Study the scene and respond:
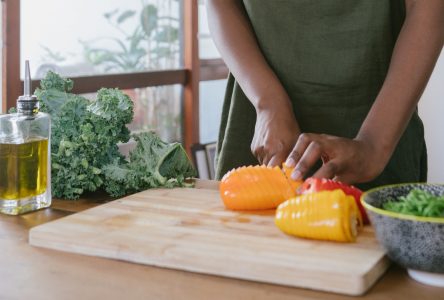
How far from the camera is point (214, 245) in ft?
3.71

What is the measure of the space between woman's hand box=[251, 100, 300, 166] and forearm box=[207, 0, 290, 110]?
1.0 inches

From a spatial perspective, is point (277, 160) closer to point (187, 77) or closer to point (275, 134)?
point (275, 134)

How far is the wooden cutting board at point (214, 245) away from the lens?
1014 millimetres

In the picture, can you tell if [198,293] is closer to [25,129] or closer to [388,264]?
[388,264]

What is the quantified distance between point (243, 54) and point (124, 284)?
1.00 meters

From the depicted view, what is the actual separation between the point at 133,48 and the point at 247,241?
3418 mm

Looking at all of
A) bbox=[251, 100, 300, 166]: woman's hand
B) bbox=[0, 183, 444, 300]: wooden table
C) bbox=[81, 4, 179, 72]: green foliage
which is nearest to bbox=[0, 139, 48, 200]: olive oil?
bbox=[0, 183, 444, 300]: wooden table

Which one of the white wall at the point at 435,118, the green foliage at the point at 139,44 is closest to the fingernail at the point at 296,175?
the green foliage at the point at 139,44

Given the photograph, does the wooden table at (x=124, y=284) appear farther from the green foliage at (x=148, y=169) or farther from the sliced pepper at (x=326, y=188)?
the green foliage at (x=148, y=169)

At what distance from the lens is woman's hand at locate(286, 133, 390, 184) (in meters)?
1.43

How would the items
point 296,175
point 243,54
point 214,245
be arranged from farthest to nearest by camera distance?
point 243,54
point 296,175
point 214,245

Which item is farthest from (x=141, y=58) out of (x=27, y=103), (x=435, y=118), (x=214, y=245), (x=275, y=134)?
(x=214, y=245)

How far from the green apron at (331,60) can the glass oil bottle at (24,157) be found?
26.6 inches

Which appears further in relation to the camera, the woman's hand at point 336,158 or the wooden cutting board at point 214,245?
the woman's hand at point 336,158
